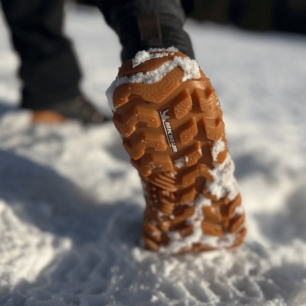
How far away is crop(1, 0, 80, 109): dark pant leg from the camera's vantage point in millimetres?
1139

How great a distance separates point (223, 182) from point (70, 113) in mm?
912

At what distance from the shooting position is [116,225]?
0.84 meters

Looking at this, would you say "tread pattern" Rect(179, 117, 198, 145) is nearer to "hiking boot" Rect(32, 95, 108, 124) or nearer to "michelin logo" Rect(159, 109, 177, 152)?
"michelin logo" Rect(159, 109, 177, 152)

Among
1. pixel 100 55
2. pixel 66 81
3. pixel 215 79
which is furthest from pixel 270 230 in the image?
pixel 100 55

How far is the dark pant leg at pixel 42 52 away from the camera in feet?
3.74

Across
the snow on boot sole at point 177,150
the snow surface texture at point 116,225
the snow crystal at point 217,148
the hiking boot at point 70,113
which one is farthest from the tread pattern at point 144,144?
the hiking boot at point 70,113

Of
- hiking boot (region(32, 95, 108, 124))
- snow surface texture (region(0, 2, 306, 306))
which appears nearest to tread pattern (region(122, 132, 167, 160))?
snow surface texture (region(0, 2, 306, 306))

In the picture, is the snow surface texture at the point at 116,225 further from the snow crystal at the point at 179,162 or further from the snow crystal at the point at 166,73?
the snow crystal at the point at 166,73

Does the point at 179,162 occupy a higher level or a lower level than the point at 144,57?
lower

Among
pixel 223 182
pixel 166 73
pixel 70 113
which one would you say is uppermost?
pixel 166 73

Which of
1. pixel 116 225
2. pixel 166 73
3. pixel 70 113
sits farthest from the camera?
pixel 70 113

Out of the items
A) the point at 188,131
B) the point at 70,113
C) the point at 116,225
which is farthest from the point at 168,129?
the point at 70,113

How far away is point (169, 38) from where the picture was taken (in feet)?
2.11

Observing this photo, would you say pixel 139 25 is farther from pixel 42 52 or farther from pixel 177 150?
pixel 42 52
